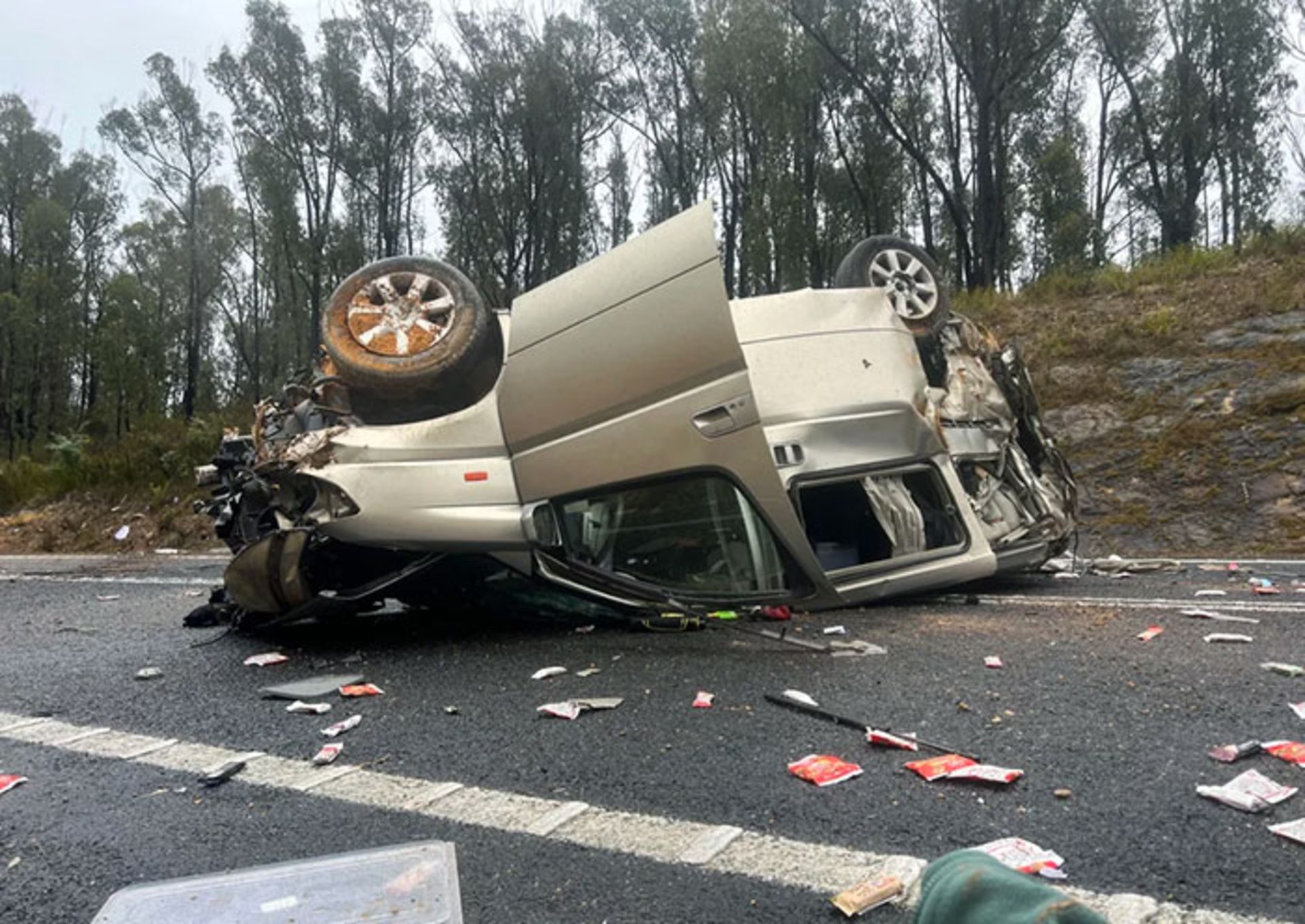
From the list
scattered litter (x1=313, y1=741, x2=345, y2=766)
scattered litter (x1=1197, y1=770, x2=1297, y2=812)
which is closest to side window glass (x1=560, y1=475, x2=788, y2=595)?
scattered litter (x1=313, y1=741, x2=345, y2=766)

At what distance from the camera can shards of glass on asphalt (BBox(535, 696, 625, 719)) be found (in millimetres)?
3135

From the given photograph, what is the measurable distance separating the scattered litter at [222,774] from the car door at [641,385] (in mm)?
→ 1755

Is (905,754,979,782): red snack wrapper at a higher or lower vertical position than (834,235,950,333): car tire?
lower

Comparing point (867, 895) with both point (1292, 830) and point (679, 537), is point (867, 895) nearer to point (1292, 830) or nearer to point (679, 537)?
point (1292, 830)

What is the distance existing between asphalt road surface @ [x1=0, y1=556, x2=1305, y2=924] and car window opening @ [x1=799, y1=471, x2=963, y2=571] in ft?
1.19

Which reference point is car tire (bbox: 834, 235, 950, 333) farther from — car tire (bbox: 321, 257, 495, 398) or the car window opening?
car tire (bbox: 321, 257, 495, 398)

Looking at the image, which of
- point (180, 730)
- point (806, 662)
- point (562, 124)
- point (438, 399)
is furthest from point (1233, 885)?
point (562, 124)

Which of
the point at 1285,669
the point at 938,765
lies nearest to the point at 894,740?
the point at 938,765

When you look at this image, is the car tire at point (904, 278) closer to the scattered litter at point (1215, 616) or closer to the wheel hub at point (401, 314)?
the scattered litter at point (1215, 616)

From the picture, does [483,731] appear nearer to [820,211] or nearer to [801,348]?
[801,348]

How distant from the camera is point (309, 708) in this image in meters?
3.35

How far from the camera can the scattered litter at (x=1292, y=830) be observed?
78.4 inches

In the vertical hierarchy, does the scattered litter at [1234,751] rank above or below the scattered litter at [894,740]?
below

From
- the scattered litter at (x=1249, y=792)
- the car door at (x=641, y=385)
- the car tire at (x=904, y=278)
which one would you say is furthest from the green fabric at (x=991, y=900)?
the car tire at (x=904, y=278)
